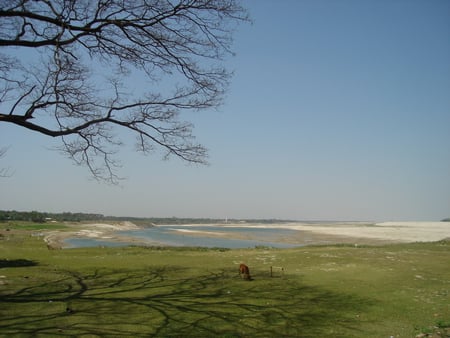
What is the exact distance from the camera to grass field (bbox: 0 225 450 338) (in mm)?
8594

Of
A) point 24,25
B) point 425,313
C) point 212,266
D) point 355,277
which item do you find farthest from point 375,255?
point 24,25

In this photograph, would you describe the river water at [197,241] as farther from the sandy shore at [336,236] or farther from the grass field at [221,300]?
the grass field at [221,300]

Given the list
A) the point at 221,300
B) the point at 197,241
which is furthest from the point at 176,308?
the point at 197,241

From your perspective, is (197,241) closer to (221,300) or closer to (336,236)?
(336,236)

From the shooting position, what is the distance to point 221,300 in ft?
37.8

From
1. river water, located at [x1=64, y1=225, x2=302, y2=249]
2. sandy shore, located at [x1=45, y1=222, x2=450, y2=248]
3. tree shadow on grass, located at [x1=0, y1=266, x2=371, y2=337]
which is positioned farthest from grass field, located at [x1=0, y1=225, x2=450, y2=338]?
river water, located at [x1=64, y1=225, x2=302, y2=249]

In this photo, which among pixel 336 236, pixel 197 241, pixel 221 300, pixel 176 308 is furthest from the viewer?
pixel 336 236

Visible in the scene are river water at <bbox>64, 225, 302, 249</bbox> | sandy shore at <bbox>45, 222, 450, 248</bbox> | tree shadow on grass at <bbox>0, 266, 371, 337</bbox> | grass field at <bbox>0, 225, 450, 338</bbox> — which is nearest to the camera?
tree shadow on grass at <bbox>0, 266, 371, 337</bbox>

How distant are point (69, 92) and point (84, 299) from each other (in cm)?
608

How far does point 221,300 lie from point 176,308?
69.1 inches

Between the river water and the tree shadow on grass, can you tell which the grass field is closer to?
the tree shadow on grass

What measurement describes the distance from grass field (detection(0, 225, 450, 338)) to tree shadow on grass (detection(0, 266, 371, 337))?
1.0 inches

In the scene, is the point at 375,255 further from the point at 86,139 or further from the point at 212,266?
the point at 86,139

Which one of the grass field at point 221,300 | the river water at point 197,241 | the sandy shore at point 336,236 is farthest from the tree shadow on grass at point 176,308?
the river water at point 197,241
